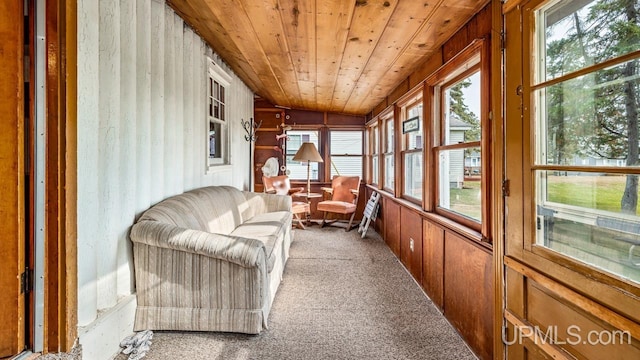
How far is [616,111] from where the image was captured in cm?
101

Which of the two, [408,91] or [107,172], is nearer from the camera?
[107,172]

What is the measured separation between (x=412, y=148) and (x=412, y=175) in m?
0.35

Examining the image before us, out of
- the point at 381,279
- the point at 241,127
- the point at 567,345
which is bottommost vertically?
the point at 381,279

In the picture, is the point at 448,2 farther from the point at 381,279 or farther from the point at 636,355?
the point at 381,279

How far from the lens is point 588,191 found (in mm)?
1121

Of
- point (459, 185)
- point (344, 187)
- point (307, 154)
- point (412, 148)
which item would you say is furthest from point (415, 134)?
point (344, 187)

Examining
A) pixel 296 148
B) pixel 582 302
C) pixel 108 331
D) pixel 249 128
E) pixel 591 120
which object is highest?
pixel 249 128

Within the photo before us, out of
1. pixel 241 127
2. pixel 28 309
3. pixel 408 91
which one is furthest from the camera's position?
pixel 241 127

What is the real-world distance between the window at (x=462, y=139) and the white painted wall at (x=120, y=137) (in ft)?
7.24

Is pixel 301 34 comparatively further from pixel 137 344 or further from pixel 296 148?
pixel 296 148

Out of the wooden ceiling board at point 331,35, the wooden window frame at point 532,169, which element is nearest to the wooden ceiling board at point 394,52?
the wooden ceiling board at point 331,35

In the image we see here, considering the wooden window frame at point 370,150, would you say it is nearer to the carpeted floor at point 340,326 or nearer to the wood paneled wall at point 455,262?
the wood paneled wall at point 455,262

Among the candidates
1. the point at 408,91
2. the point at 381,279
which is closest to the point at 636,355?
the point at 381,279

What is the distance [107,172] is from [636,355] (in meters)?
2.46
